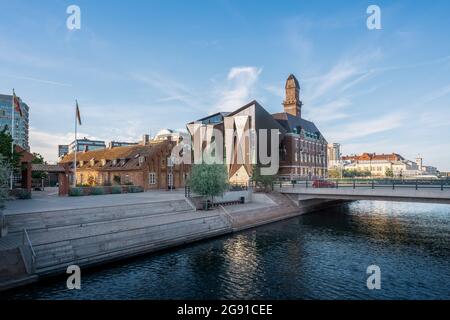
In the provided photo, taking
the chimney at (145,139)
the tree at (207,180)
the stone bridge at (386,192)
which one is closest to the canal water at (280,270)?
the stone bridge at (386,192)

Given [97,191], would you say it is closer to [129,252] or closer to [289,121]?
[129,252]

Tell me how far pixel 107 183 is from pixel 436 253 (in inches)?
2115

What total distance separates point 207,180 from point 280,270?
60.2 ft

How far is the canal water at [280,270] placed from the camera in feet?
49.3

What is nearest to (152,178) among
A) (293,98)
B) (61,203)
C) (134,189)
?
(134,189)

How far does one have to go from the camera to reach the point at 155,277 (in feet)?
56.3

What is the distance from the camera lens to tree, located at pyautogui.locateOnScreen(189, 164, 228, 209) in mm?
35375

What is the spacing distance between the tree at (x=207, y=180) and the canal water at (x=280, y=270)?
7821 mm

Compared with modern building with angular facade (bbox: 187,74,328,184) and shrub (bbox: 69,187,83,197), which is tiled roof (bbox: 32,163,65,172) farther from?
modern building with angular facade (bbox: 187,74,328,184)

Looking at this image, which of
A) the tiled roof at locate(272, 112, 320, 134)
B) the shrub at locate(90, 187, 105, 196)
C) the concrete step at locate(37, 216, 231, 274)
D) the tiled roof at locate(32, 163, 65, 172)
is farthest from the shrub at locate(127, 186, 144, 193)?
the tiled roof at locate(272, 112, 320, 134)

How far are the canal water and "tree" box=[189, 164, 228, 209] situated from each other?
782cm

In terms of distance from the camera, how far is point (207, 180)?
35.4m

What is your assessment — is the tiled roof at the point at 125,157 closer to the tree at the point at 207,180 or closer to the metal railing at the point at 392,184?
the tree at the point at 207,180

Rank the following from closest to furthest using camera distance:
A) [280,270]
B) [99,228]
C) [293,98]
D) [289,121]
Result: 1. [280,270]
2. [99,228]
3. [289,121]
4. [293,98]
